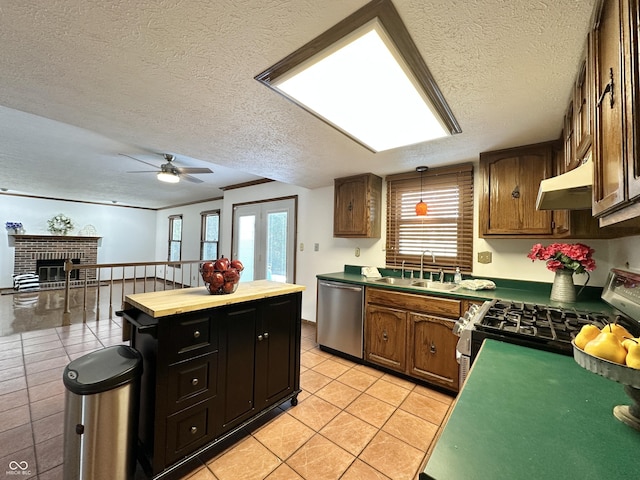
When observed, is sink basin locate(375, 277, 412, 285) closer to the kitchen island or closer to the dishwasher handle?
the dishwasher handle

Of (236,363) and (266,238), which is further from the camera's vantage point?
(266,238)

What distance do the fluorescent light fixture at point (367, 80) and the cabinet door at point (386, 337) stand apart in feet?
5.47

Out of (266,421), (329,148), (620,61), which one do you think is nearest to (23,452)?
(266,421)

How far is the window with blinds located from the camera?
265 cm

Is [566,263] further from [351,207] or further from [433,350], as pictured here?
[351,207]

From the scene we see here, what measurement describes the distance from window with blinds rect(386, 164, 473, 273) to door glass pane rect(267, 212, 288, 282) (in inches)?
72.7

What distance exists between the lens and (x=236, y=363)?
5.41 ft

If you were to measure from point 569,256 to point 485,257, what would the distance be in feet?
2.33

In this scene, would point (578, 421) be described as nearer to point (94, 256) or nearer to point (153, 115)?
point (153, 115)

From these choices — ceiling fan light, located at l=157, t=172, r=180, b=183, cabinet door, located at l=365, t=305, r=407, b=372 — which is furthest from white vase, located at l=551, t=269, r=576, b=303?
ceiling fan light, located at l=157, t=172, r=180, b=183

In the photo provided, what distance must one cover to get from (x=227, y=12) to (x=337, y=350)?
297 cm

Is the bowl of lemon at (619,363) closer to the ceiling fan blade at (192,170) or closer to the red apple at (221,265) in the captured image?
the red apple at (221,265)

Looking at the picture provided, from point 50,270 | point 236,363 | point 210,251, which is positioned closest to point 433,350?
point 236,363

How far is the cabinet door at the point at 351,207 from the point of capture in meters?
3.08
